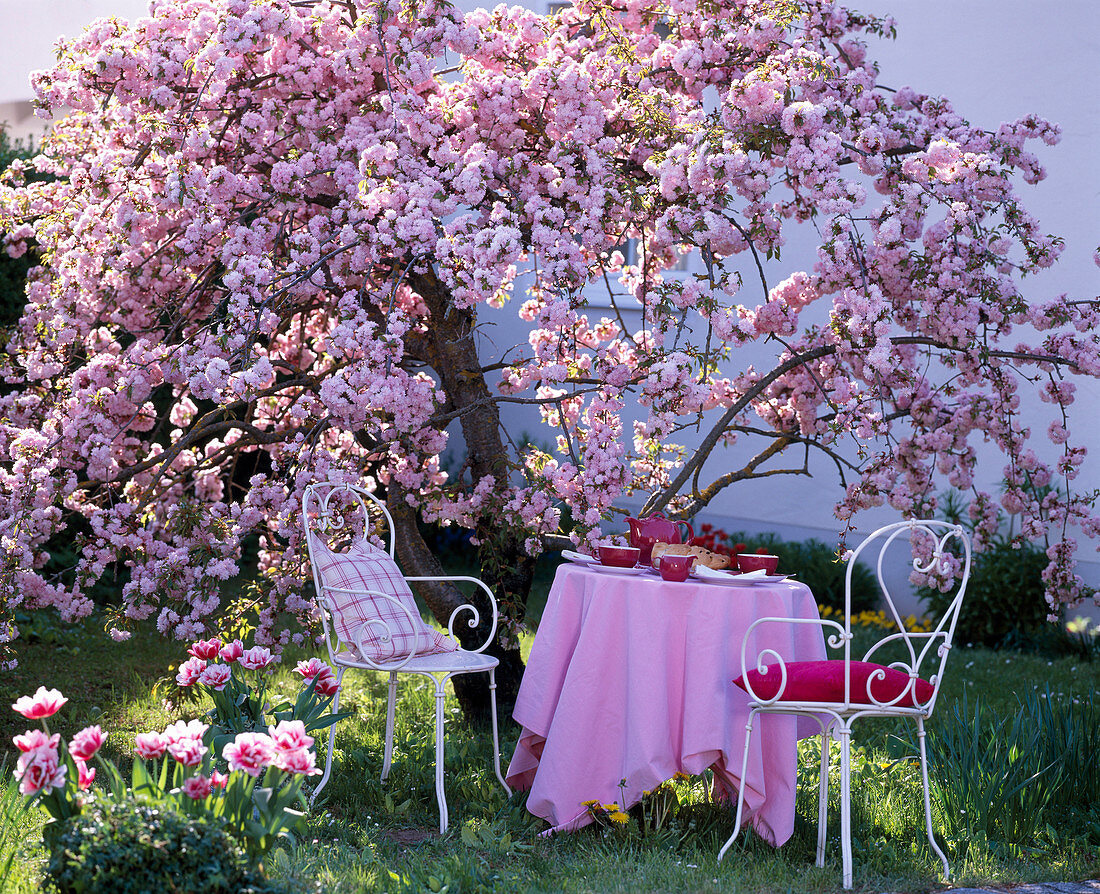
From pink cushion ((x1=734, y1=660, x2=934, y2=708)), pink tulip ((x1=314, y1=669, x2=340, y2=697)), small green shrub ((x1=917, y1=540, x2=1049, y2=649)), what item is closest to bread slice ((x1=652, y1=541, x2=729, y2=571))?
pink cushion ((x1=734, y1=660, x2=934, y2=708))

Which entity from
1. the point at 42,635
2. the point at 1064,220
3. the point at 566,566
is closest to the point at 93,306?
the point at 566,566

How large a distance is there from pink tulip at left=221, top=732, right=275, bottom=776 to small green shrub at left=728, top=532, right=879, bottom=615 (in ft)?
19.5

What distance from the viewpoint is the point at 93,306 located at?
15.4ft

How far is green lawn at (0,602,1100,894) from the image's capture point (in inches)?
124

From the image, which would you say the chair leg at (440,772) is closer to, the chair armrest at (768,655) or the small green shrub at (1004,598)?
the chair armrest at (768,655)

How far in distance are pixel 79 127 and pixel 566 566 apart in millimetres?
2944

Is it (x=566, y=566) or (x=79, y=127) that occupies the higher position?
(x=79, y=127)

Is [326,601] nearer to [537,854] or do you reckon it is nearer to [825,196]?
[537,854]

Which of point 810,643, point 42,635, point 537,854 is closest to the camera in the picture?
point 537,854

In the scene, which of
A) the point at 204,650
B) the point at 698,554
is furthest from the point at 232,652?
the point at 698,554

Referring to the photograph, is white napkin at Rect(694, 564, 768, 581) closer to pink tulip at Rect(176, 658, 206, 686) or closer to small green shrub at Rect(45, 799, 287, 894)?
pink tulip at Rect(176, 658, 206, 686)

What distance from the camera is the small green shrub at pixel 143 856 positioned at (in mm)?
2412

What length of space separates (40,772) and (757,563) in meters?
2.43

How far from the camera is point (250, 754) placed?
102 inches
